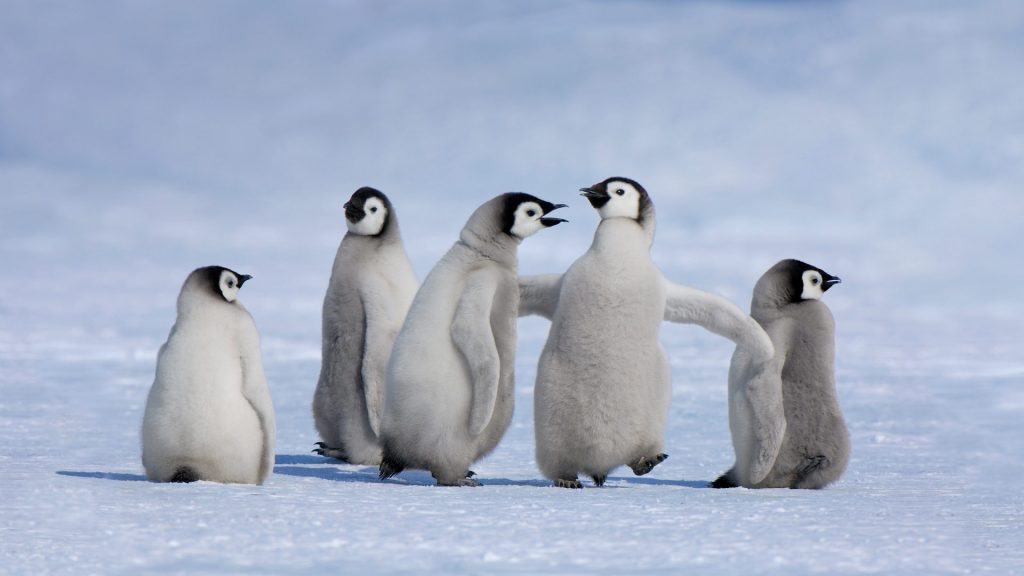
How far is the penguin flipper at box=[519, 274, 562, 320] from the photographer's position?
4.73 metres

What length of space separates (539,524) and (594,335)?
1.18m

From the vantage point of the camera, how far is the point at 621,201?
4.65m

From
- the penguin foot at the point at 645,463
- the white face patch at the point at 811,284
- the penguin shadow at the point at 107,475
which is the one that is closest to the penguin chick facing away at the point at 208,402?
the penguin shadow at the point at 107,475

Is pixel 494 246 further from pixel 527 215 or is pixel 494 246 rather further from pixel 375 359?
pixel 375 359

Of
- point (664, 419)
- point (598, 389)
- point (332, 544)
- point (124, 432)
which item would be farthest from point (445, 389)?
point (124, 432)

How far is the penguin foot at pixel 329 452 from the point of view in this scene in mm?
5414

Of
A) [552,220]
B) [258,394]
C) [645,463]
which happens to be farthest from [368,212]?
[645,463]

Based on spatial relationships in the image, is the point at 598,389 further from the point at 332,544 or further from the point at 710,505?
the point at 332,544

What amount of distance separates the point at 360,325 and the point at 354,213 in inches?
21.6

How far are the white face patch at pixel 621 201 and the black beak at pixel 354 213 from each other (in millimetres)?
1368

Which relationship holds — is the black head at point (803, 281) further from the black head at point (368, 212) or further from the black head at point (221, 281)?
the black head at point (221, 281)

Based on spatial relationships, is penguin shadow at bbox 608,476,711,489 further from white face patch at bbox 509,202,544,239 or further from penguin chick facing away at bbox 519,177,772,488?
white face patch at bbox 509,202,544,239

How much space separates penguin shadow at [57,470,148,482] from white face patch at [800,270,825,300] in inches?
104

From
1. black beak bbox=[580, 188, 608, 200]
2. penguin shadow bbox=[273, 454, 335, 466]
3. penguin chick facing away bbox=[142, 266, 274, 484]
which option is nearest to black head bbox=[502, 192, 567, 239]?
black beak bbox=[580, 188, 608, 200]
